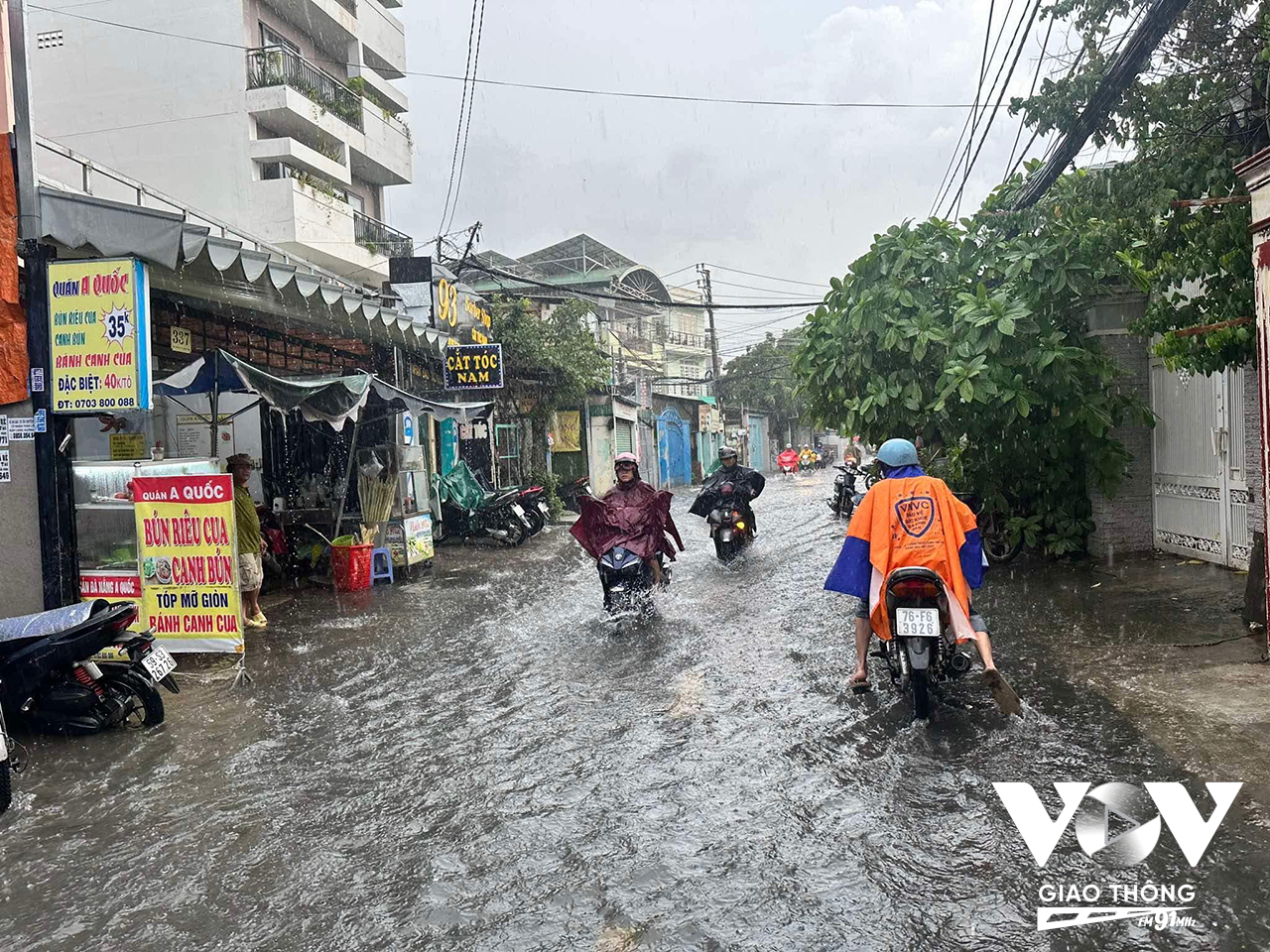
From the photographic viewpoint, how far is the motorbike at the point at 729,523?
44.1ft

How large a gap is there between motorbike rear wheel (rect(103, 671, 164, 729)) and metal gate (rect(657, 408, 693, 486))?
111 ft

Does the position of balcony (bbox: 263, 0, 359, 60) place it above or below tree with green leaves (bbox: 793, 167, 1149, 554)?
above

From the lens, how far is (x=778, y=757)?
509cm

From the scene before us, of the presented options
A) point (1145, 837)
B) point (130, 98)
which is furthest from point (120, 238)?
point (130, 98)

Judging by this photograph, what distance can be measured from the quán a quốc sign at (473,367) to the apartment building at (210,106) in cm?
1063

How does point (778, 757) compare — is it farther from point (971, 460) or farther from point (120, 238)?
point (971, 460)

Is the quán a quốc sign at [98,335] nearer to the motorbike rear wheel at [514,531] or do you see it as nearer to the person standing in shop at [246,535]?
the person standing in shop at [246,535]

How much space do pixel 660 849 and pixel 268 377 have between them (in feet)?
26.6

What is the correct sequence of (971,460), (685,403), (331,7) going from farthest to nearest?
(685,403) → (331,7) → (971,460)

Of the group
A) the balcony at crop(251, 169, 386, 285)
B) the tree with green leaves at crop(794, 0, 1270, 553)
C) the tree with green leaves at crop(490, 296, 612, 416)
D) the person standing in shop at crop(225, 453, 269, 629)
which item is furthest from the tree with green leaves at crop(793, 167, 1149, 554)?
the balcony at crop(251, 169, 386, 285)

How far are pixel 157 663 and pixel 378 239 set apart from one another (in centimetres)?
2598

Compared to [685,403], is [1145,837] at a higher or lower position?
lower

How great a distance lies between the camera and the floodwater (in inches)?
134

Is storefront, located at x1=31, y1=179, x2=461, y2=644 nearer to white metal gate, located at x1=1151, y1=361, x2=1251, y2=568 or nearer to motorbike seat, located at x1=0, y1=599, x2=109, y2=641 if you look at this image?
motorbike seat, located at x1=0, y1=599, x2=109, y2=641
